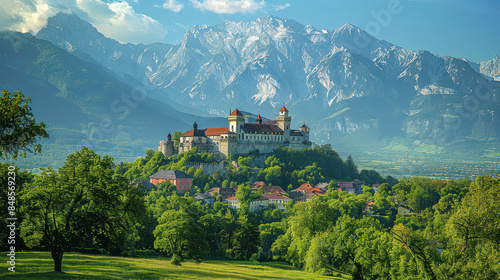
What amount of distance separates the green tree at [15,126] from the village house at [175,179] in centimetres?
9252

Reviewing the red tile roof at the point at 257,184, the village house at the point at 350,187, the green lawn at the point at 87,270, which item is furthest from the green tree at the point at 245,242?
the village house at the point at 350,187

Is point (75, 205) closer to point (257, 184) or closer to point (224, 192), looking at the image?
point (224, 192)

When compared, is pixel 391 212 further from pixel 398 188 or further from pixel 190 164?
pixel 190 164

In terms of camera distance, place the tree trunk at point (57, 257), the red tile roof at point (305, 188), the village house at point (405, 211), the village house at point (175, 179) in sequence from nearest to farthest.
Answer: the tree trunk at point (57, 257) → the village house at point (405, 211) → the village house at point (175, 179) → the red tile roof at point (305, 188)

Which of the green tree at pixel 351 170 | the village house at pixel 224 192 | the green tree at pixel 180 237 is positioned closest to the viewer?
Result: the green tree at pixel 180 237

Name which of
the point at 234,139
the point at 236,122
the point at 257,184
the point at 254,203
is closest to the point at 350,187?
the point at 257,184

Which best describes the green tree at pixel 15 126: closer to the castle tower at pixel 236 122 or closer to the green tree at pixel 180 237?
the green tree at pixel 180 237

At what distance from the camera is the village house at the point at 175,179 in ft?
416

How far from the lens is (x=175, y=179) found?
127m

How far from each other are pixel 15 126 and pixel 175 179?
9415cm

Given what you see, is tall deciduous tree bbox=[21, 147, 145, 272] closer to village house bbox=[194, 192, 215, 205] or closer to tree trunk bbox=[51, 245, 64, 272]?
tree trunk bbox=[51, 245, 64, 272]

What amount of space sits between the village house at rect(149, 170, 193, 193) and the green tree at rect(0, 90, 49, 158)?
304 feet

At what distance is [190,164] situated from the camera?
137875mm

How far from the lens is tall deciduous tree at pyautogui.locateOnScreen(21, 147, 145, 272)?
33369 mm
